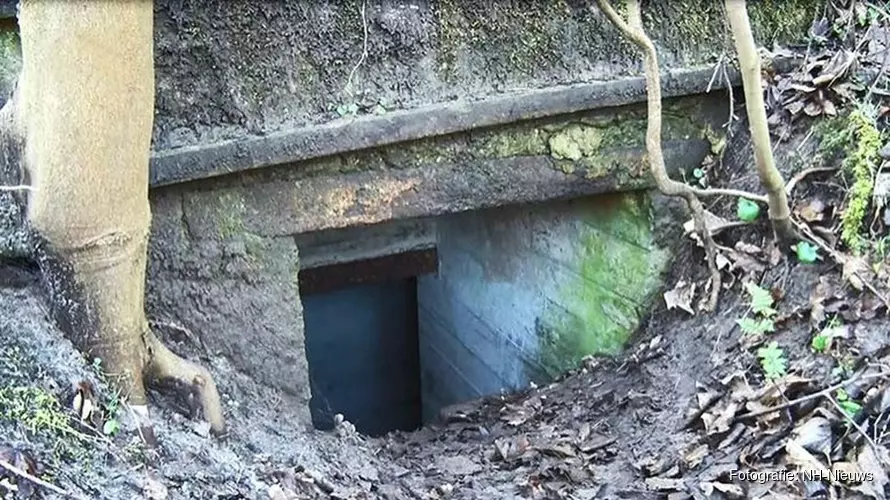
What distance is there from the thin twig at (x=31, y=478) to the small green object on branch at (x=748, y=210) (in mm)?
2458

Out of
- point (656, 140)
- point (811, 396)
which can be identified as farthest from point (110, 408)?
point (811, 396)

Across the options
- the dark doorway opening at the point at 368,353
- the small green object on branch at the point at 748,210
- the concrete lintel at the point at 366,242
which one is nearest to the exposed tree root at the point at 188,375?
the small green object on branch at the point at 748,210

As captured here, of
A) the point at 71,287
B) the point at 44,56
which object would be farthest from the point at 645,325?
the point at 44,56

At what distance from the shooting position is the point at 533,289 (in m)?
4.46

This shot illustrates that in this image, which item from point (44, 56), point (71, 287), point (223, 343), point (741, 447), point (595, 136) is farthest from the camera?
point (595, 136)

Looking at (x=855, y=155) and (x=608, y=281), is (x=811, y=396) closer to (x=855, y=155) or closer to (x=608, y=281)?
(x=855, y=155)

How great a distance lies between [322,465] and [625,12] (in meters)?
1.93

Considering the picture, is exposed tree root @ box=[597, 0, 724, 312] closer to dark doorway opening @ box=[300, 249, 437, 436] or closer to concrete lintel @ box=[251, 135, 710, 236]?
concrete lintel @ box=[251, 135, 710, 236]

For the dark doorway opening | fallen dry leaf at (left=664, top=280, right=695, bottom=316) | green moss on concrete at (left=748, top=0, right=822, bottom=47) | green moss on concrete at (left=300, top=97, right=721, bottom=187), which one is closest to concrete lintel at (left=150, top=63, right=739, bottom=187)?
green moss on concrete at (left=300, top=97, right=721, bottom=187)

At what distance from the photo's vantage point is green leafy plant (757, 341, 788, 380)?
285 cm

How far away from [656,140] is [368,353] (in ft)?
12.0

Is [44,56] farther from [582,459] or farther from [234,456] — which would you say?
[582,459]

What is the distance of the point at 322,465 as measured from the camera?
277cm

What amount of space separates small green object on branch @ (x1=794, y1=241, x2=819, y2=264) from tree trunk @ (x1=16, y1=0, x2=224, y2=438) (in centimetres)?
214
